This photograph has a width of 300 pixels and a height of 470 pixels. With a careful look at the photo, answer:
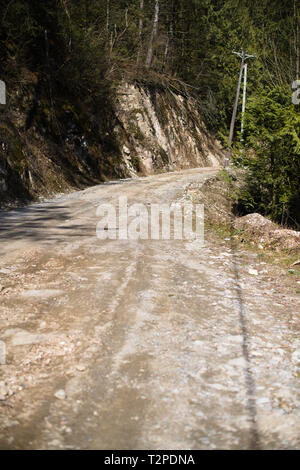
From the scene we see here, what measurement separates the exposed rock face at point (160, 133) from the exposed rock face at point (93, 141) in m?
0.07

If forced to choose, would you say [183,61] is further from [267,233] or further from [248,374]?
[248,374]

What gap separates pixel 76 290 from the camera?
487 centimetres

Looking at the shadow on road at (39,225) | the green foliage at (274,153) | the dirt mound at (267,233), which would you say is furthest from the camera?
the green foliage at (274,153)

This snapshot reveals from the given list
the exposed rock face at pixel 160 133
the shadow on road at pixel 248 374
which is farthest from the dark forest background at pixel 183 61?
the shadow on road at pixel 248 374

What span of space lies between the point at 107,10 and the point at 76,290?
2378 centimetres

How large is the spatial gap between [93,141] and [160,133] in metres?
8.69

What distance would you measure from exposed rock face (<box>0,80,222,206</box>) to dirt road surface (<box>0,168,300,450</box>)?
7355 millimetres

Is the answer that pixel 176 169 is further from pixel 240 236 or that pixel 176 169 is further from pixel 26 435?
pixel 26 435

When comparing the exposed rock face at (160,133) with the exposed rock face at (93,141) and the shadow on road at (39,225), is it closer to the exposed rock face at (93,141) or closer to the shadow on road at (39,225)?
the exposed rock face at (93,141)

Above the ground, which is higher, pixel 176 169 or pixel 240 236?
pixel 176 169

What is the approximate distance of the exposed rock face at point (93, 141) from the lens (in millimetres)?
13664

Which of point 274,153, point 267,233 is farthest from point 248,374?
point 274,153

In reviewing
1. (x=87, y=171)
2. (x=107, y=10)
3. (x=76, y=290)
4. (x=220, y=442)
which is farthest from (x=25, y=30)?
(x=220, y=442)

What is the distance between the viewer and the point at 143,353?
350 cm
